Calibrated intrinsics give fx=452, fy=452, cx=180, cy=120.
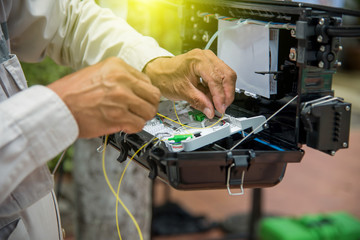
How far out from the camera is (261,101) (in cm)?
121

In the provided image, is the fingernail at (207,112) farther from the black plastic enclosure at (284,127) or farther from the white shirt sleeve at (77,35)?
the white shirt sleeve at (77,35)

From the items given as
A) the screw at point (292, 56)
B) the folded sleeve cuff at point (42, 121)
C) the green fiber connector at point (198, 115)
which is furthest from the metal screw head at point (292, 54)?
the folded sleeve cuff at point (42, 121)

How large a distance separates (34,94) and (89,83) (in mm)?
103

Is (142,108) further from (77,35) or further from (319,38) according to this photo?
(77,35)

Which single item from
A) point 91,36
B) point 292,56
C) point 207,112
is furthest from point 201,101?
point 91,36

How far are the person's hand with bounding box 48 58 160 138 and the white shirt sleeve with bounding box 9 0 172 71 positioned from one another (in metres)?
0.44

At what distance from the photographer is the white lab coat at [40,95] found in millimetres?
826

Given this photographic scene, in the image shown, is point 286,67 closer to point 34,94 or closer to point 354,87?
point 34,94

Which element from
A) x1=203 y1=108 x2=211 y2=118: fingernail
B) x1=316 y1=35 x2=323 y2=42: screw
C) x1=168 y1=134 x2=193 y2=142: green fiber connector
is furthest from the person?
x1=316 y1=35 x2=323 y2=42: screw

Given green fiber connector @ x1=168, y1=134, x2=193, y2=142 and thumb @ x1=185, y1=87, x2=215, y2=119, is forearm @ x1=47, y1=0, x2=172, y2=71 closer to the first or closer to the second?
thumb @ x1=185, y1=87, x2=215, y2=119

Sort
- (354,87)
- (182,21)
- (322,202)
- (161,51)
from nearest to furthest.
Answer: (161,51) → (182,21) → (322,202) → (354,87)

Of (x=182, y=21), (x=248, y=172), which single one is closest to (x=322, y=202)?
(x=182, y=21)

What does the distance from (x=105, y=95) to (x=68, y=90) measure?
0.24 ft

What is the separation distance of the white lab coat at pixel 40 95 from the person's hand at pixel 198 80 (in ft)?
0.31
